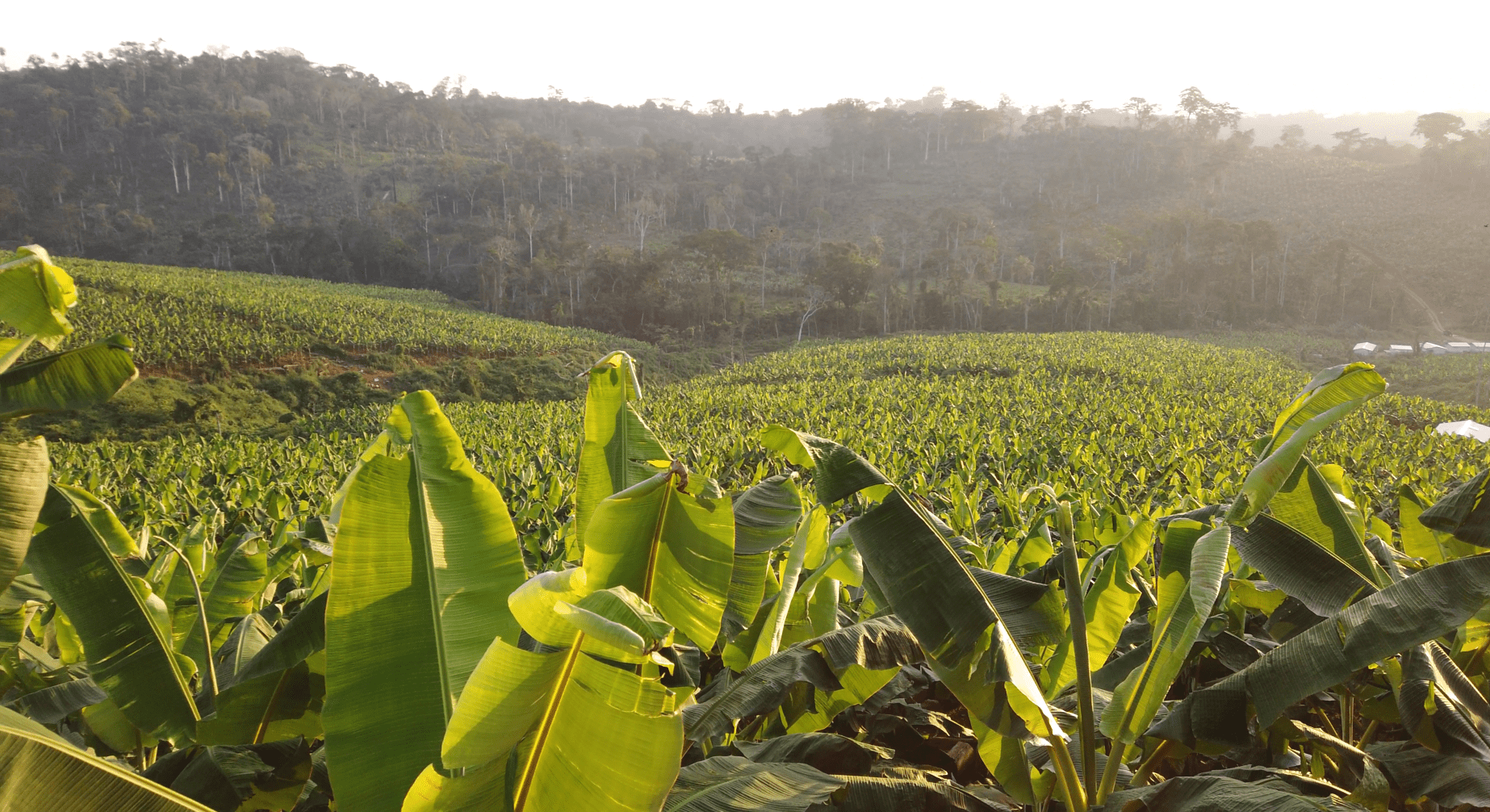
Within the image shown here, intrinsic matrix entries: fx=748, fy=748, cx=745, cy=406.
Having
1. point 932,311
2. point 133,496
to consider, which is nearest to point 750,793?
point 133,496

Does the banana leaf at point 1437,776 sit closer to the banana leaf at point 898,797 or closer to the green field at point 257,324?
the banana leaf at point 898,797

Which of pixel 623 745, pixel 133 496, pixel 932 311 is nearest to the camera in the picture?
pixel 623 745

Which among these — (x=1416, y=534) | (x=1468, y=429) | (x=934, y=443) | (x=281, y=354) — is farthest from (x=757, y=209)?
(x=1416, y=534)

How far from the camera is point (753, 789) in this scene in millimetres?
989

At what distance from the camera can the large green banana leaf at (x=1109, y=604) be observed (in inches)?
53.4

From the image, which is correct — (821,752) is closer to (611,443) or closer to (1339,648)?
(611,443)

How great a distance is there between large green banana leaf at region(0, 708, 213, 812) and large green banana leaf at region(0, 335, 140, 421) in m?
0.54

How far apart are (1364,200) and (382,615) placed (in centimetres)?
9109

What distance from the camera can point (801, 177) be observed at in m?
86.6

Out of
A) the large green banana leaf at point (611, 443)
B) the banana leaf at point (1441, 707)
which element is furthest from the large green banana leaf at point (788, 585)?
the banana leaf at point (1441, 707)

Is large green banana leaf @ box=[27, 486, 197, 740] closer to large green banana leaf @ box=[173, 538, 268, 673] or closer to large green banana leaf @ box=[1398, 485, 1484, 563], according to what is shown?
large green banana leaf @ box=[173, 538, 268, 673]

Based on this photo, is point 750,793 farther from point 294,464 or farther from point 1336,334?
point 1336,334

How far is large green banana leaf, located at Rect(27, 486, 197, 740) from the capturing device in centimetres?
115

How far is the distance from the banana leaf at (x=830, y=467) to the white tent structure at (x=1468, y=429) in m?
12.9
